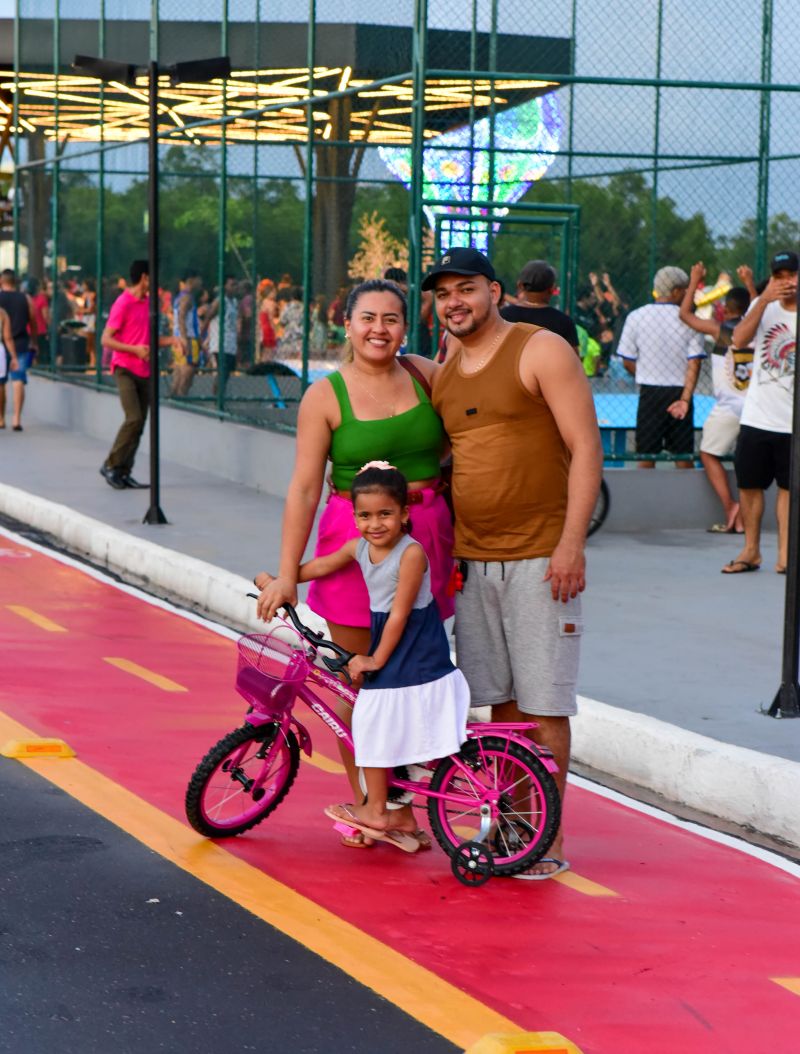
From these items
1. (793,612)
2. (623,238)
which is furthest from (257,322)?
(793,612)

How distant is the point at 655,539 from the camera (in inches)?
523

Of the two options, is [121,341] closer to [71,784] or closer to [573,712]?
[71,784]

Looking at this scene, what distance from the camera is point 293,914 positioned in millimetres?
5266

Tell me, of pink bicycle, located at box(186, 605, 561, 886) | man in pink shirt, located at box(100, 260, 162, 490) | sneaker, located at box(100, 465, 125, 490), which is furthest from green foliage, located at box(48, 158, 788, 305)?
pink bicycle, located at box(186, 605, 561, 886)

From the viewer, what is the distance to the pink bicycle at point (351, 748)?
554 cm

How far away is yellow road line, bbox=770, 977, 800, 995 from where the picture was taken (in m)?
4.79

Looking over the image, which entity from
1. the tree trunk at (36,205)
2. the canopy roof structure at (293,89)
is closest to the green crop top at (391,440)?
the canopy roof structure at (293,89)

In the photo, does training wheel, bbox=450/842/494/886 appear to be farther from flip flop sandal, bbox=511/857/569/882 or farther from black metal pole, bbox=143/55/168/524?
black metal pole, bbox=143/55/168/524

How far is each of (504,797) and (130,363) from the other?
10.7 m

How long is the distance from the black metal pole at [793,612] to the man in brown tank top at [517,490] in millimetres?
2091

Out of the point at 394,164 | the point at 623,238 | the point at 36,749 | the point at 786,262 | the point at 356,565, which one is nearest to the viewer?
the point at 356,565

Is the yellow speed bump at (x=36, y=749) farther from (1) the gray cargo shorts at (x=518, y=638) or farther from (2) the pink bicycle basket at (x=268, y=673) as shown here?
(1) the gray cargo shorts at (x=518, y=638)

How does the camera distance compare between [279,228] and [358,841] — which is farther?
[279,228]

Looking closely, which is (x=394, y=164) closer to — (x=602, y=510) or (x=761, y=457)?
(x=602, y=510)
